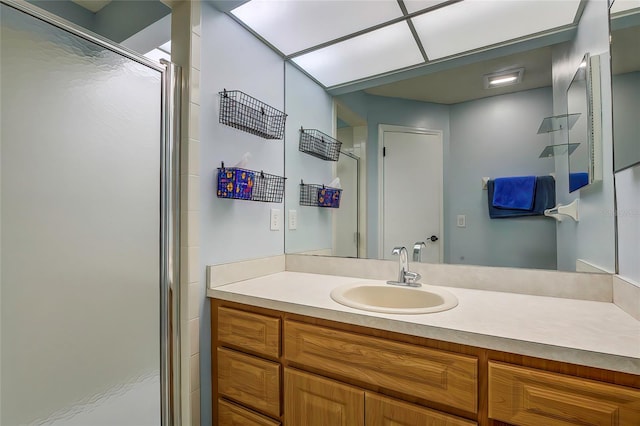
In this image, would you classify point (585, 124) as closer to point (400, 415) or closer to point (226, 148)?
point (400, 415)

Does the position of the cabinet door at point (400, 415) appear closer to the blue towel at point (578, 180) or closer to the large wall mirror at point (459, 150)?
Answer: the large wall mirror at point (459, 150)

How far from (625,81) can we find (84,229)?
185 cm

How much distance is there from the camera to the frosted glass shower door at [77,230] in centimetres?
85

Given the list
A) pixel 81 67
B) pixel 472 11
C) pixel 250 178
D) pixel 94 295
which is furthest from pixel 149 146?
pixel 472 11

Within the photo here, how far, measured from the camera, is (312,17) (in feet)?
5.07

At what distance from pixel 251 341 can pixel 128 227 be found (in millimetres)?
679

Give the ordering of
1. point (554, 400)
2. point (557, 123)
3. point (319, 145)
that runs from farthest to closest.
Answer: point (319, 145)
point (557, 123)
point (554, 400)

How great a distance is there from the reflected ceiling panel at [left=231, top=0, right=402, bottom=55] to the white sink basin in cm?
134

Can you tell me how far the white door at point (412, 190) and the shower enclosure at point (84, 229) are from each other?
111 cm

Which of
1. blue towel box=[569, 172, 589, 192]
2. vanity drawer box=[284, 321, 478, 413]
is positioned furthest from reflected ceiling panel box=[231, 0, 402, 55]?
vanity drawer box=[284, 321, 478, 413]

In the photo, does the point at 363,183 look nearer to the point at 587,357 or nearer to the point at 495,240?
the point at 495,240

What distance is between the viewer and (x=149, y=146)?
1206mm

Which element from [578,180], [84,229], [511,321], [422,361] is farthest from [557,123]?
[84,229]

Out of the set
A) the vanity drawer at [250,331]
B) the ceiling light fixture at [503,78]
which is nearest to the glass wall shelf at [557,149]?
the ceiling light fixture at [503,78]
